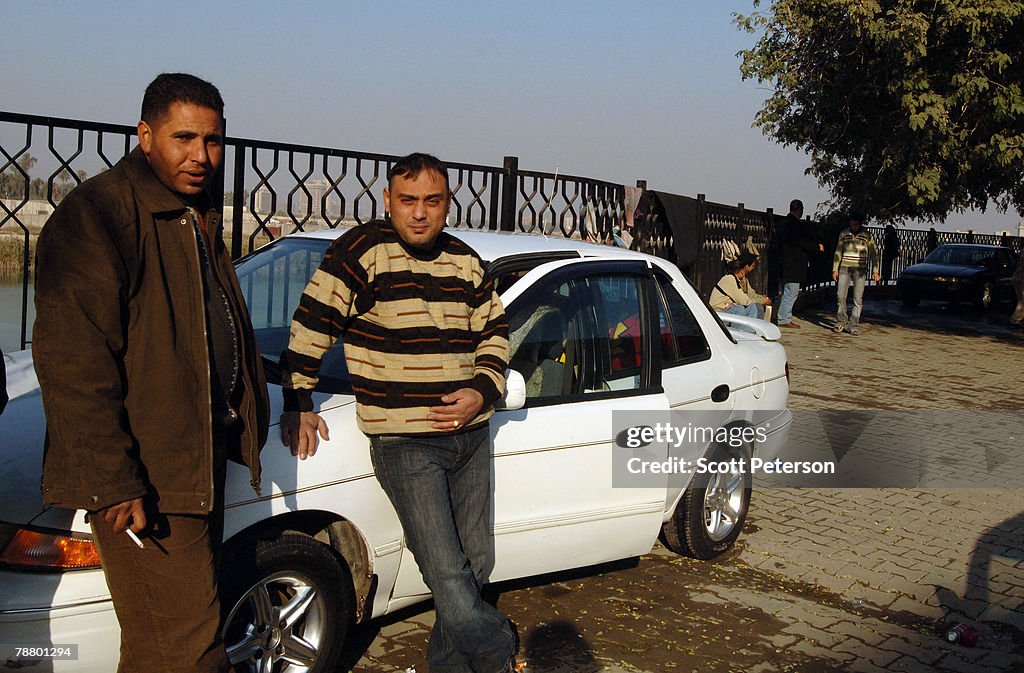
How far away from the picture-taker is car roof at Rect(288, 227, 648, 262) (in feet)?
15.4

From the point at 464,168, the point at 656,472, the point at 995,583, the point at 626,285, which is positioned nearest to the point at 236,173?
the point at 464,168

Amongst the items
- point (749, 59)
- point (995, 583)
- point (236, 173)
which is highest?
point (749, 59)

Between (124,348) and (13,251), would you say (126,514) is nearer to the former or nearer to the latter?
(124,348)

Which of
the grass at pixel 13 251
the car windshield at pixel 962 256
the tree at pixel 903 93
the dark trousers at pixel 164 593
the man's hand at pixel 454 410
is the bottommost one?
the dark trousers at pixel 164 593

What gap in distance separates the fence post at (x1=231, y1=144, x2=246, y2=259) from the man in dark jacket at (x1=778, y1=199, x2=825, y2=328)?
13.1 metres

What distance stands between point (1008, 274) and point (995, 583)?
2286 cm

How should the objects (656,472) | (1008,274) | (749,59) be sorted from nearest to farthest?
(656,472), (749,59), (1008,274)

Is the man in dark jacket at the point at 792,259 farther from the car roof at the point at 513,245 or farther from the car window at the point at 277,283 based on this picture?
the car window at the point at 277,283

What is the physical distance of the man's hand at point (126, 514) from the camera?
8.31ft

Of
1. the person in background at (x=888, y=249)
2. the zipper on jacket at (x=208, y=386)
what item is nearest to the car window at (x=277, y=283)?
the zipper on jacket at (x=208, y=386)

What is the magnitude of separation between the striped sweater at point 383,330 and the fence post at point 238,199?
12.2 ft

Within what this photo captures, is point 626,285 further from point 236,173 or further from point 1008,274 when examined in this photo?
point 1008,274

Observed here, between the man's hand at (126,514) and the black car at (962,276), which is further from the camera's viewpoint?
the black car at (962,276)

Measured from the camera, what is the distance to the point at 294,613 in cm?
361
